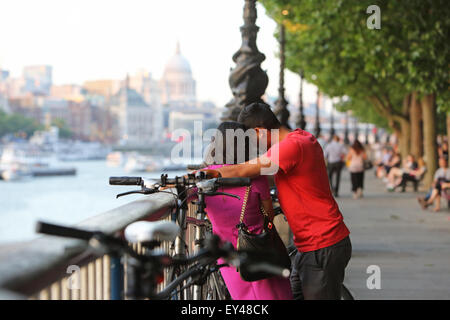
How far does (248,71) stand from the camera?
9.89 metres

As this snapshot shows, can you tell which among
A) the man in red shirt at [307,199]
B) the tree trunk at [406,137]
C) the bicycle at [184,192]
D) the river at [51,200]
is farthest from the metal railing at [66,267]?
the river at [51,200]

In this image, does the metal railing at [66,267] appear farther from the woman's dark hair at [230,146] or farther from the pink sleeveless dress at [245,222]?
the woman's dark hair at [230,146]

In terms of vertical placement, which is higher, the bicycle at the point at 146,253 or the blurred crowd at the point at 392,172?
the bicycle at the point at 146,253

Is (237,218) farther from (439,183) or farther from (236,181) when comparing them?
(439,183)

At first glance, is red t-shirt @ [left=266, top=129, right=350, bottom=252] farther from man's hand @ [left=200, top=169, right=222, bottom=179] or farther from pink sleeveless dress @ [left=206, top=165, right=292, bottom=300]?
man's hand @ [left=200, top=169, right=222, bottom=179]

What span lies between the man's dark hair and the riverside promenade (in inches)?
152

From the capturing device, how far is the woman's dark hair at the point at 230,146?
3927 millimetres

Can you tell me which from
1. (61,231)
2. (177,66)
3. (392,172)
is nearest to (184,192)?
(61,231)

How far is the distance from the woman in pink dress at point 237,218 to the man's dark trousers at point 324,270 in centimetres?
16

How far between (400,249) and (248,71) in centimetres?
365

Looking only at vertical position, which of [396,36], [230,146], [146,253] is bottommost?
[146,253]

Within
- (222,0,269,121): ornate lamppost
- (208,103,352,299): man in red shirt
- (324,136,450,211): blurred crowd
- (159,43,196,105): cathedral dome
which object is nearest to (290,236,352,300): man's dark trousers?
(208,103,352,299): man in red shirt

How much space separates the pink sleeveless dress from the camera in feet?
13.0
